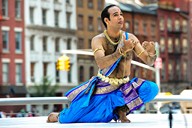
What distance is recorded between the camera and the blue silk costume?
639 cm

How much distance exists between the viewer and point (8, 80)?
3000 inches

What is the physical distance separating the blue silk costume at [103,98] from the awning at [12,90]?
67857 millimetres

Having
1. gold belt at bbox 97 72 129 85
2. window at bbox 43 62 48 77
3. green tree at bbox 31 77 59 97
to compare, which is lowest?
green tree at bbox 31 77 59 97

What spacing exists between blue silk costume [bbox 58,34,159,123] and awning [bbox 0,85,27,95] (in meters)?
67.9

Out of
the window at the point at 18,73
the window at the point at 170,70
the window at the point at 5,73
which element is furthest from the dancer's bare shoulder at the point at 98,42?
the window at the point at 170,70

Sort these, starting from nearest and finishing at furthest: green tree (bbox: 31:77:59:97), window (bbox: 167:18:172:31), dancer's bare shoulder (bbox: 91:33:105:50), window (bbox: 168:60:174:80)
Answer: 1. dancer's bare shoulder (bbox: 91:33:105:50)
2. green tree (bbox: 31:77:59:97)
3. window (bbox: 168:60:174:80)
4. window (bbox: 167:18:172:31)

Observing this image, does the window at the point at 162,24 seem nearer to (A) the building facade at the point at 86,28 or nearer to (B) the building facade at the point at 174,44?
(B) the building facade at the point at 174,44

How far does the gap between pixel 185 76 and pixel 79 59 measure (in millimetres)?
28186

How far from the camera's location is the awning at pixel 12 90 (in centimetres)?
7422

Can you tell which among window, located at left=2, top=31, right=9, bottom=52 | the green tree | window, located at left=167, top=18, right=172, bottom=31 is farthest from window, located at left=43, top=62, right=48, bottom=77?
window, located at left=167, top=18, right=172, bottom=31

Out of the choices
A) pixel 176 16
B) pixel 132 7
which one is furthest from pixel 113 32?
pixel 176 16

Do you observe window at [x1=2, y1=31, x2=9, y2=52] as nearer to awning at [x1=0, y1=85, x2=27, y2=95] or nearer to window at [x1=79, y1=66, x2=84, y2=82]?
awning at [x1=0, y1=85, x2=27, y2=95]

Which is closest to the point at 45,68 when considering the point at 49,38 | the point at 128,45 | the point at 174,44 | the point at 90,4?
the point at 49,38

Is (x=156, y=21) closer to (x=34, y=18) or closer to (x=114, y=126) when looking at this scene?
(x=34, y=18)
